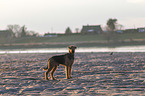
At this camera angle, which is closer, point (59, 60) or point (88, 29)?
point (59, 60)

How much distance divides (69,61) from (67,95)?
3.29 meters

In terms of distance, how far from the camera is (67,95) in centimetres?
738

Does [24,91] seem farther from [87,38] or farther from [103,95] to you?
[87,38]

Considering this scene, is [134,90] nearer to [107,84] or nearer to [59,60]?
[107,84]

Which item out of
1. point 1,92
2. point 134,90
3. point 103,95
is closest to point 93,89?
point 103,95

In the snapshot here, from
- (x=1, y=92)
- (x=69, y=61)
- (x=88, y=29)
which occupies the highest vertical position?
(x=88, y=29)

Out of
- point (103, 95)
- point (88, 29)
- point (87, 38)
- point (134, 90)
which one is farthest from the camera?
point (88, 29)

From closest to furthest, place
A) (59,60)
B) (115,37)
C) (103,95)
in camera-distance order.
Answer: (103,95)
(59,60)
(115,37)

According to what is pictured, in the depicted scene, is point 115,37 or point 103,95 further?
point 115,37

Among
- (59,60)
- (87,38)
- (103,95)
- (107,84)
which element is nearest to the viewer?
(103,95)

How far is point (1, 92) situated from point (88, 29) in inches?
4592

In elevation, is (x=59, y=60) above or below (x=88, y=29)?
below

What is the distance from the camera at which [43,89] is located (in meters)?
8.46

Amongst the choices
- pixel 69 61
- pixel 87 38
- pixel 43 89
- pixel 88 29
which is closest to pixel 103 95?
pixel 43 89
